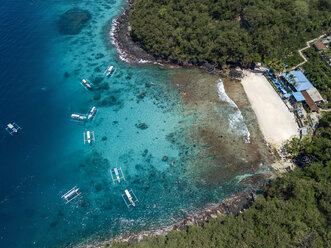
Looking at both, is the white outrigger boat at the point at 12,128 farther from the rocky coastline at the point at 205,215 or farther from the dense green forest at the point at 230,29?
the dense green forest at the point at 230,29

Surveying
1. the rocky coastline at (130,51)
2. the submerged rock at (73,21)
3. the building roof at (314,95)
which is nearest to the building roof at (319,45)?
the building roof at (314,95)

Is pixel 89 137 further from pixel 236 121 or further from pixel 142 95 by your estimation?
pixel 236 121

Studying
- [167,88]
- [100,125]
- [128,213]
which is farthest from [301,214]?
[100,125]

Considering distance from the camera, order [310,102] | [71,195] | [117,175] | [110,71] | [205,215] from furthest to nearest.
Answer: [110,71], [310,102], [117,175], [71,195], [205,215]

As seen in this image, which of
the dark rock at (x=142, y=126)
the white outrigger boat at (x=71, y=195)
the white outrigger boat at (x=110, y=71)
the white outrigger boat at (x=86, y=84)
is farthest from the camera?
the white outrigger boat at (x=110, y=71)

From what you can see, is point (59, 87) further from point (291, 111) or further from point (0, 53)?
point (291, 111)

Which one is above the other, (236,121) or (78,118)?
(236,121)

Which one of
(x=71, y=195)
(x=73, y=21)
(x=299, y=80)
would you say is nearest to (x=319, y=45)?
(x=299, y=80)
